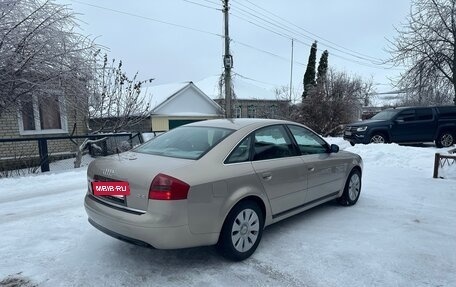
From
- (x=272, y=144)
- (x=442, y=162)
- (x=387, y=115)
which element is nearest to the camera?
(x=272, y=144)

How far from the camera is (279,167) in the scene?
383cm

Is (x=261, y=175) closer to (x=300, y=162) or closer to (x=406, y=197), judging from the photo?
(x=300, y=162)

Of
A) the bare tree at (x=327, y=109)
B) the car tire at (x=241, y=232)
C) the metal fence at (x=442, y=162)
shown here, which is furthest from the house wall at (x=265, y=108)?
the car tire at (x=241, y=232)

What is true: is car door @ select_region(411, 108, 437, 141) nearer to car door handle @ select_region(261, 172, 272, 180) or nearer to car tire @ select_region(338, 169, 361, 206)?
car tire @ select_region(338, 169, 361, 206)

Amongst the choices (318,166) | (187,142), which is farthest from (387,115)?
(187,142)

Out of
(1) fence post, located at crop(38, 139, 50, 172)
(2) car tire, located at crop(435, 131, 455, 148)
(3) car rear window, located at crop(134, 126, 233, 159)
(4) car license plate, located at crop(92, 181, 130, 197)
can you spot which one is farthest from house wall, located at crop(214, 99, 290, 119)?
(4) car license plate, located at crop(92, 181, 130, 197)

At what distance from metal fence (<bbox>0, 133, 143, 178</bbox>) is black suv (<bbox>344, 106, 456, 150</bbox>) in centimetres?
866

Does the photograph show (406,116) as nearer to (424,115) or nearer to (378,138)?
(424,115)

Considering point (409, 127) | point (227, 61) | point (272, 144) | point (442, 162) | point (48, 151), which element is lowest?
point (442, 162)

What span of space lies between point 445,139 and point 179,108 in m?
17.2

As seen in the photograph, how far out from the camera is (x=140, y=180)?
9.71 ft

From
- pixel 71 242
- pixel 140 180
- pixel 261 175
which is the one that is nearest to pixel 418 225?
pixel 261 175

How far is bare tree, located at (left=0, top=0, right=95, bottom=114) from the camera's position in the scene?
7.38 m

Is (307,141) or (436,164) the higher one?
(307,141)
